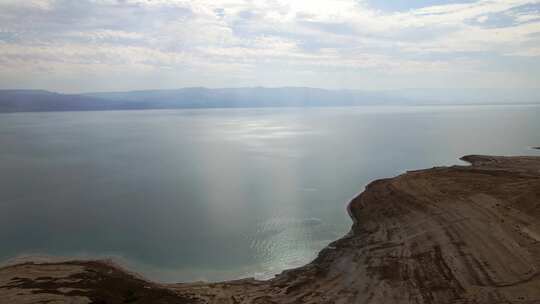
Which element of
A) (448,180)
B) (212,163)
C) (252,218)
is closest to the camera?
(252,218)

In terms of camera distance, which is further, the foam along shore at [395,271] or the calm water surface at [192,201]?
the calm water surface at [192,201]

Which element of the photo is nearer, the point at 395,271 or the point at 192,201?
the point at 395,271

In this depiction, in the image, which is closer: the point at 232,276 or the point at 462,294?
the point at 462,294

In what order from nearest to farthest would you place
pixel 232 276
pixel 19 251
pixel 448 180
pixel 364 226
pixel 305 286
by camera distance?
pixel 305 286, pixel 232 276, pixel 19 251, pixel 364 226, pixel 448 180

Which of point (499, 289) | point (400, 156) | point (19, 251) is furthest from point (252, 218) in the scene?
point (400, 156)

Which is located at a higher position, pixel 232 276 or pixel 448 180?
pixel 448 180

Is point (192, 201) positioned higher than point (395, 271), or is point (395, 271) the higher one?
point (192, 201)

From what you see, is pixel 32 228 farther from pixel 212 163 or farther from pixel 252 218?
pixel 212 163

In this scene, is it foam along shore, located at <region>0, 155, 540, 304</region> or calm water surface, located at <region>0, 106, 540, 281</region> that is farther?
calm water surface, located at <region>0, 106, 540, 281</region>
